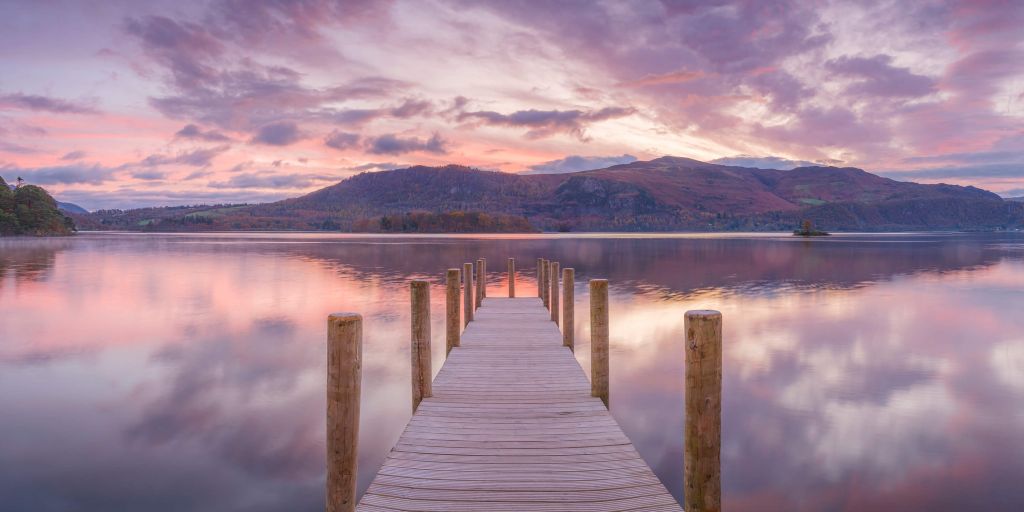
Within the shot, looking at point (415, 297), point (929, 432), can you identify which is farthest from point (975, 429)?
point (415, 297)

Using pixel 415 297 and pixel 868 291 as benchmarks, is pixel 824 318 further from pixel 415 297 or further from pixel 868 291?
pixel 415 297

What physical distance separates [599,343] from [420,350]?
2712 mm

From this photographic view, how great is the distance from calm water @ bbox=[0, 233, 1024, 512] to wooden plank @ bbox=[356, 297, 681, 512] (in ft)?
5.29

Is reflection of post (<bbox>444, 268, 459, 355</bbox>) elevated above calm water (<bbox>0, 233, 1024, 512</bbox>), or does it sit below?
above

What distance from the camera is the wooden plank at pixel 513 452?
17.4ft

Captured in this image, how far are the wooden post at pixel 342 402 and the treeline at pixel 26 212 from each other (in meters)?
136

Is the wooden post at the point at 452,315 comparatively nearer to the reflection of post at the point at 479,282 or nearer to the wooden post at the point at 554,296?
the wooden post at the point at 554,296

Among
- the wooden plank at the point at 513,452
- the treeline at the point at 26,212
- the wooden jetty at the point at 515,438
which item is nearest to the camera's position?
the wooden jetty at the point at 515,438

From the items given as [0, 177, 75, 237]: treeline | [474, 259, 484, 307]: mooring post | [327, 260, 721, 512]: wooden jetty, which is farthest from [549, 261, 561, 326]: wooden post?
[0, 177, 75, 237]: treeline

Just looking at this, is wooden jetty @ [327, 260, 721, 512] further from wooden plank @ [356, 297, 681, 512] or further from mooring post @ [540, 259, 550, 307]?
mooring post @ [540, 259, 550, 307]

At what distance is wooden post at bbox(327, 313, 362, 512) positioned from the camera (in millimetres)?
4883

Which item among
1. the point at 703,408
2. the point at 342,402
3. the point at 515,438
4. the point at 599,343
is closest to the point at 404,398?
the point at 599,343

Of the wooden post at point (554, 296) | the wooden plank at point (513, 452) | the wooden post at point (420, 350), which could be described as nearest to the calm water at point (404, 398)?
the wooden post at point (554, 296)

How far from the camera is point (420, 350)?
821 cm
